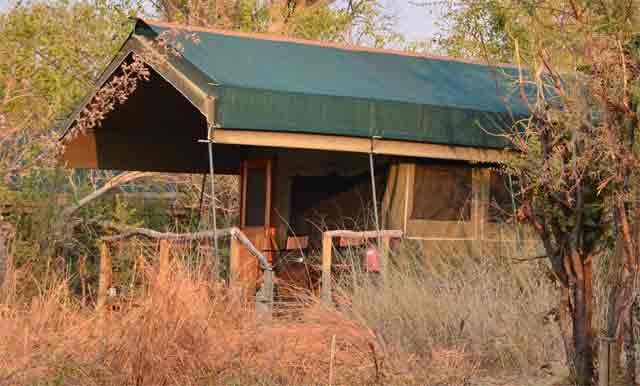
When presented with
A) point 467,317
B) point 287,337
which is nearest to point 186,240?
point 287,337

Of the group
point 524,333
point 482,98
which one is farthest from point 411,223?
point 524,333

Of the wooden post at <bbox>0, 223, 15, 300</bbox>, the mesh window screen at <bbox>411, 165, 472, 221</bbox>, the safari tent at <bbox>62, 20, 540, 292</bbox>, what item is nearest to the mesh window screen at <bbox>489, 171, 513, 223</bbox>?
the safari tent at <bbox>62, 20, 540, 292</bbox>

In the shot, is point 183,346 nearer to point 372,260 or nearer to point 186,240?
point 372,260

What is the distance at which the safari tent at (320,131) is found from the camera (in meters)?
8.35

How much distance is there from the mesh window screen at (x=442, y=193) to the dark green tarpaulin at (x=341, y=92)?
33.5 inches

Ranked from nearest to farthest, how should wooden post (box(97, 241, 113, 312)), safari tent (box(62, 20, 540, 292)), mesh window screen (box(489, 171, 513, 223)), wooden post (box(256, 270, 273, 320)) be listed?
1. wooden post (box(256, 270, 273, 320))
2. safari tent (box(62, 20, 540, 292))
3. wooden post (box(97, 241, 113, 312))
4. mesh window screen (box(489, 171, 513, 223))

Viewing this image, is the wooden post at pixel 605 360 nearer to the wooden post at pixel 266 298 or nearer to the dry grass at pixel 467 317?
the dry grass at pixel 467 317

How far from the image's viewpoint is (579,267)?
5.30 meters

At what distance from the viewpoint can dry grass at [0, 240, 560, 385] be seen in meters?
5.60

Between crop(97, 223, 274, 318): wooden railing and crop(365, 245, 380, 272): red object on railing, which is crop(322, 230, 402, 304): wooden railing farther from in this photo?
crop(97, 223, 274, 318): wooden railing

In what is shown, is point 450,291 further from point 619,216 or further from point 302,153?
point 302,153

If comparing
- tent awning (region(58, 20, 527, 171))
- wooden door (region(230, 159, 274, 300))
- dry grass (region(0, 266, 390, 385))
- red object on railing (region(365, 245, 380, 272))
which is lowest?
dry grass (region(0, 266, 390, 385))

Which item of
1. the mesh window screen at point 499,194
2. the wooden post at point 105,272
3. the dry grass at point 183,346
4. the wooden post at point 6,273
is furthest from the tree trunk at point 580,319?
the wooden post at point 105,272

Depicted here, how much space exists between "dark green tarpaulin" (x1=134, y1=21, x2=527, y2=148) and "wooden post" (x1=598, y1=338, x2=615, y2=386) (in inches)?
123
